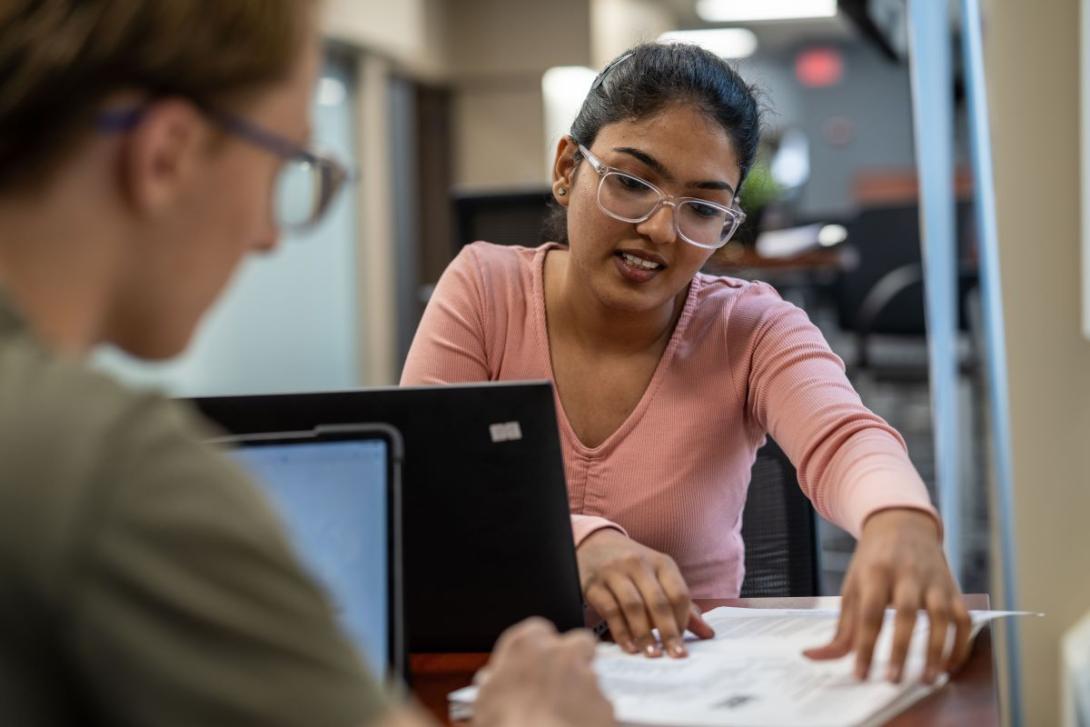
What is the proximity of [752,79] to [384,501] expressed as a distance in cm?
102

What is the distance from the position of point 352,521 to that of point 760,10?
10.9 m

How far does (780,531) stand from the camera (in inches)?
70.4

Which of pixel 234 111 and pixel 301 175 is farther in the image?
pixel 301 175

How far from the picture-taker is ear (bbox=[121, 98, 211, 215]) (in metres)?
0.57

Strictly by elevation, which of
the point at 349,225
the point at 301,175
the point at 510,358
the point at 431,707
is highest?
the point at 349,225

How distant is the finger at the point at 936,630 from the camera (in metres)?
1.02

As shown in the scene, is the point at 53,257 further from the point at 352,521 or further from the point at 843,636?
the point at 843,636

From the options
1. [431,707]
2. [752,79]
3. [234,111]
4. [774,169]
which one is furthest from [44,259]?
[774,169]

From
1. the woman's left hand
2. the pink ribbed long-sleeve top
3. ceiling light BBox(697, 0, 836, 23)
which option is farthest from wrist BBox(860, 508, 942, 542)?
ceiling light BBox(697, 0, 836, 23)

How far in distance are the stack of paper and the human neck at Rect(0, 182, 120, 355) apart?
0.51m

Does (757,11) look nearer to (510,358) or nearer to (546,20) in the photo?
(546,20)

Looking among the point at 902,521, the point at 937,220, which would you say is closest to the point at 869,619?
the point at 902,521

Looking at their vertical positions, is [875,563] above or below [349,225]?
below

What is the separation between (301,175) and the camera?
0.78 meters
